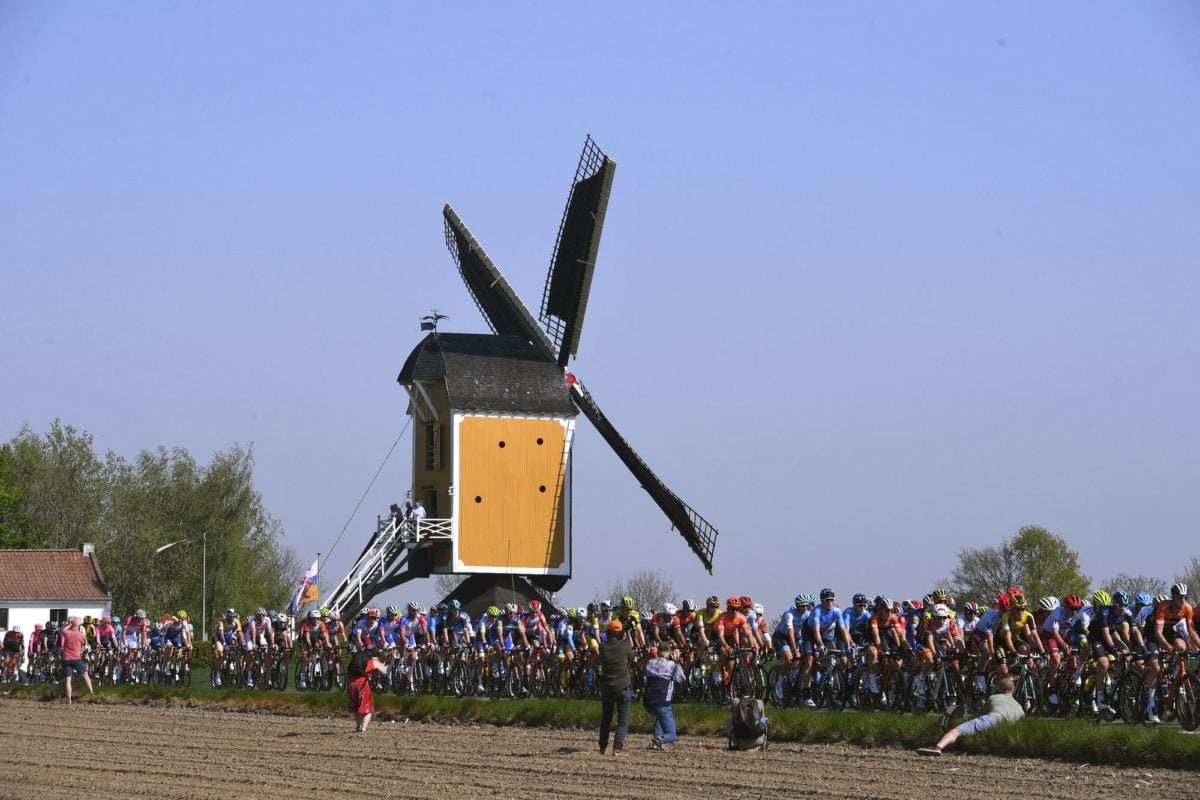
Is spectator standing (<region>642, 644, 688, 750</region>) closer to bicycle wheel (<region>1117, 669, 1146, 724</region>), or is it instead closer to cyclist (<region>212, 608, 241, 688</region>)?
bicycle wheel (<region>1117, 669, 1146, 724</region>)

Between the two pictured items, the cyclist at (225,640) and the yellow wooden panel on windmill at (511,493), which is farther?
the yellow wooden panel on windmill at (511,493)

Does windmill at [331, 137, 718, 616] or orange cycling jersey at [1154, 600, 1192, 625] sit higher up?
windmill at [331, 137, 718, 616]

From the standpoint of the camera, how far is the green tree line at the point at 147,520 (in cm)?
8231

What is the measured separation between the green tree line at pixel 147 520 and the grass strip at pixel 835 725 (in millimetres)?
49526

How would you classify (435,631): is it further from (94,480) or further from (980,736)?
(94,480)

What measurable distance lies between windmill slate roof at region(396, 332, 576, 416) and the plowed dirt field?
21.5 metres

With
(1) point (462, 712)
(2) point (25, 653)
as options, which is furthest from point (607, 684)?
(2) point (25, 653)

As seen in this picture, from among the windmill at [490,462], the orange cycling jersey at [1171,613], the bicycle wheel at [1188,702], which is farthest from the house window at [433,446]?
the bicycle wheel at [1188,702]

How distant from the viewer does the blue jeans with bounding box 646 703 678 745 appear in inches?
872

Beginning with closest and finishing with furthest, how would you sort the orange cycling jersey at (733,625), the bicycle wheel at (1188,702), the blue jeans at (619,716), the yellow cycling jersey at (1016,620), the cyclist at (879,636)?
the bicycle wheel at (1188,702) → the blue jeans at (619,716) → the yellow cycling jersey at (1016,620) → the cyclist at (879,636) → the orange cycling jersey at (733,625)

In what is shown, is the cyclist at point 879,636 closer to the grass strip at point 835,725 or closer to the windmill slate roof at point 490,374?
the grass strip at point 835,725

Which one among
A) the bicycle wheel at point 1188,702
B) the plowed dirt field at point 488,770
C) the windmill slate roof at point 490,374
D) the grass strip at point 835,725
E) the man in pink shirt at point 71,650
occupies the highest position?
the windmill slate roof at point 490,374

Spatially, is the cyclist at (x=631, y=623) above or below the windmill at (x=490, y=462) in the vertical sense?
below

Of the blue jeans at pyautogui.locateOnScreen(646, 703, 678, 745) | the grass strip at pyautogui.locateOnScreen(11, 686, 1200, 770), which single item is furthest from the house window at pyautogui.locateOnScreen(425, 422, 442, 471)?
the blue jeans at pyautogui.locateOnScreen(646, 703, 678, 745)
